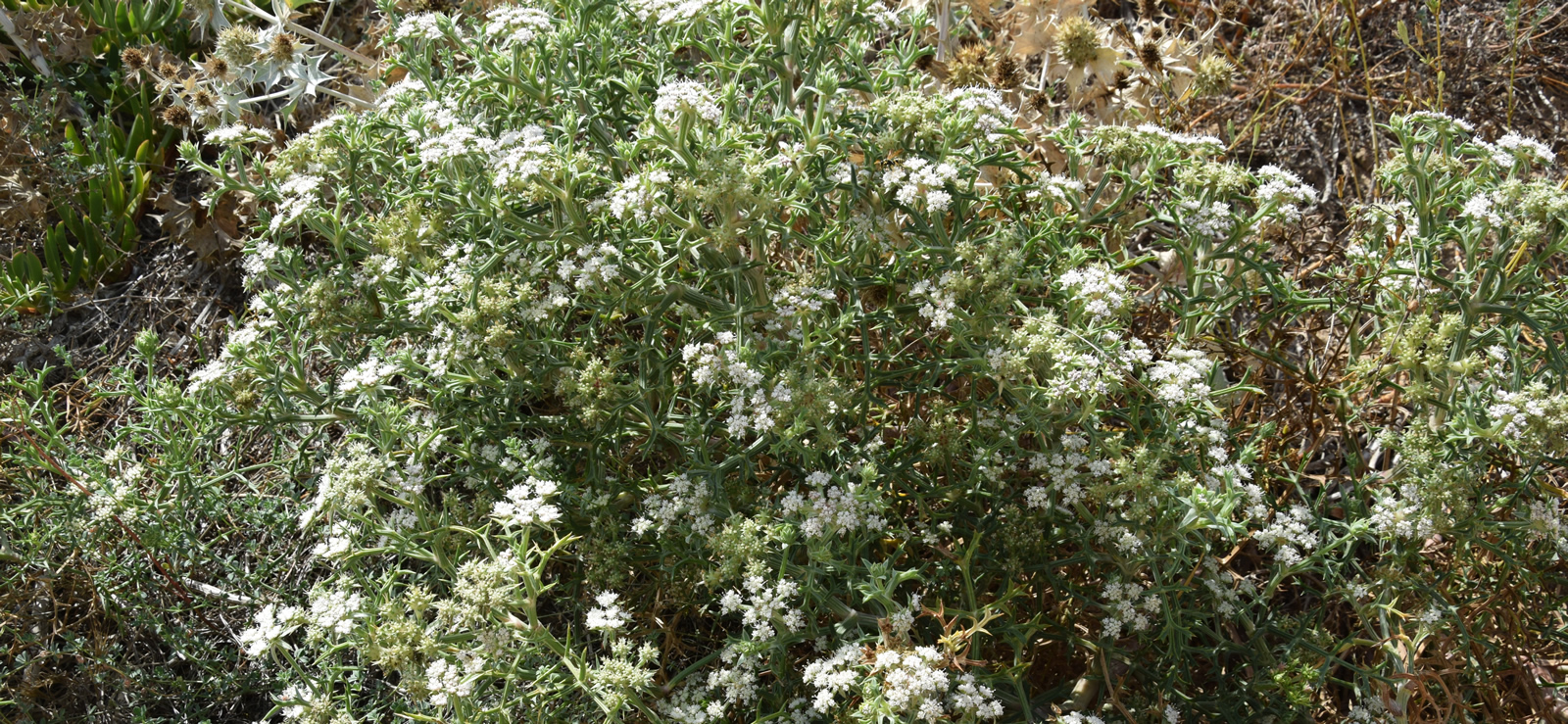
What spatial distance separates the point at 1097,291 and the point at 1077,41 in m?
1.76

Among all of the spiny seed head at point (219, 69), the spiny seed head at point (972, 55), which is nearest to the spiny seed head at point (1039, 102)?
the spiny seed head at point (972, 55)

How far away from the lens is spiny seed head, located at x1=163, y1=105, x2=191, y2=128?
4.84m

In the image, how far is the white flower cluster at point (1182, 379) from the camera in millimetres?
2680

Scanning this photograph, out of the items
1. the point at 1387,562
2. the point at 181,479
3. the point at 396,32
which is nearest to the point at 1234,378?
the point at 1387,562

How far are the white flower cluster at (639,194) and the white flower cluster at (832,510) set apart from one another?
75cm

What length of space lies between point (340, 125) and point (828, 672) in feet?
7.04

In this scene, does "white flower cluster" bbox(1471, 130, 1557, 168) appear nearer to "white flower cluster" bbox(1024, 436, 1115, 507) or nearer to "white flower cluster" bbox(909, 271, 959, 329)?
"white flower cluster" bbox(1024, 436, 1115, 507)

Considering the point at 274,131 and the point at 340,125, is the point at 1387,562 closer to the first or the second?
the point at 340,125

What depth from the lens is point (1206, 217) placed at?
3029 millimetres

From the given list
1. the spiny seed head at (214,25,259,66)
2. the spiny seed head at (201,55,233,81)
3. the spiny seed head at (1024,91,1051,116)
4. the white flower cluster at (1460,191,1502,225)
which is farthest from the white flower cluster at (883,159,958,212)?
the spiny seed head at (201,55,233,81)

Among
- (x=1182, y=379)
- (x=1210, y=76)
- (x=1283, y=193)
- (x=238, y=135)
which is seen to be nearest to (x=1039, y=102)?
(x=1210, y=76)

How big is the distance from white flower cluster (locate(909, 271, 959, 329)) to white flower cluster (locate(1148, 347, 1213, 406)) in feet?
1.70

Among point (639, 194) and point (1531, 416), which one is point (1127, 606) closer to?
point (1531, 416)

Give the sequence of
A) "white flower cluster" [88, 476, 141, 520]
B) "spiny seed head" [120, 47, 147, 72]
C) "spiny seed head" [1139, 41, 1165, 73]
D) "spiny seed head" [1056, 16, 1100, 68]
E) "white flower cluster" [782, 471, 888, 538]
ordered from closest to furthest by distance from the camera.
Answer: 1. "white flower cluster" [782, 471, 888, 538]
2. "white flower cluster" [88, 476, 141, 520]
3. "spiny seed head" [1056, 16, 1100, 68]
4. "spiny seed head" [1139, 41, 1165, 73]
5. "spiny seed head" [120, 47, 147, 72]
